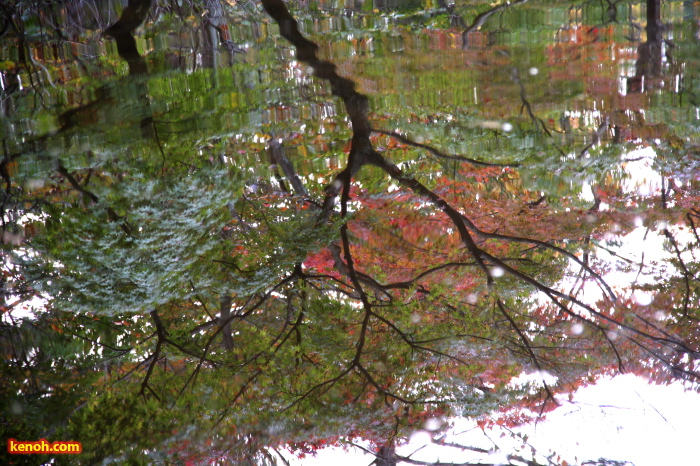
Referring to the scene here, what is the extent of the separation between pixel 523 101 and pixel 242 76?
311 centimetres

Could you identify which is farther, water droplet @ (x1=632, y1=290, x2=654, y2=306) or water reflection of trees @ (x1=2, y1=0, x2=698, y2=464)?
water droplet @ (x1=632, y1=290, x2=654, y2=306)

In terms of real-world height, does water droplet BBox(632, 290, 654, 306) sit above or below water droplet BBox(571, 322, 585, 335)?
above

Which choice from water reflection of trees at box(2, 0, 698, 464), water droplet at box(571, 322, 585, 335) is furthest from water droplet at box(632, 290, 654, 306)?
water droplet at box(571, 322, 585, 335)

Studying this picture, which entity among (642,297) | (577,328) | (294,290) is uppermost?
(294,290)

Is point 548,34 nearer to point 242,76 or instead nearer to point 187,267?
point 242,76

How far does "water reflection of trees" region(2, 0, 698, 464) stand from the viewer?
3.56 meters

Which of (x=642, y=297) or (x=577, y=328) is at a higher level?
(x=642, y=297)

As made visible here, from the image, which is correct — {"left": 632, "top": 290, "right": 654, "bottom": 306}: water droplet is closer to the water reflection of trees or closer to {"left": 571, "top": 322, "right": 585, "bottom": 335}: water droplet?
the water reflection of trees

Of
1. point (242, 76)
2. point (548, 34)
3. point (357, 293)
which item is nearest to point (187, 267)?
point (357, 293)

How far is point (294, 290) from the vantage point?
4309 millimetres

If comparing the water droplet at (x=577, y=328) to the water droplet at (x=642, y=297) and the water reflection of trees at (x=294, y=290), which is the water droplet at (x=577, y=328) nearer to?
the water reflection of trees at (x=294, y=290)

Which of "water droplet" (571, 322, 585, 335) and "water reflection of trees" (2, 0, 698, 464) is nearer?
"water reflection of trees" (2, 0, 698, 464)

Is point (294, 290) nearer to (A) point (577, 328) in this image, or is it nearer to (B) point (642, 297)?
(A) point (577, 328)

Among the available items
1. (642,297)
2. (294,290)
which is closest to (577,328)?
(642,297)
